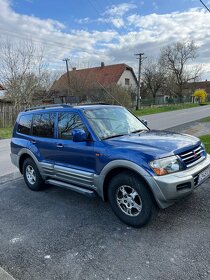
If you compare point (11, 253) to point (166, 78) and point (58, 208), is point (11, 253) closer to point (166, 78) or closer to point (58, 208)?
point (58, 208)

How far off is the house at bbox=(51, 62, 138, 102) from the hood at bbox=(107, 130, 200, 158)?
70.0 feet

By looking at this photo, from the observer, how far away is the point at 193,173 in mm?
3508

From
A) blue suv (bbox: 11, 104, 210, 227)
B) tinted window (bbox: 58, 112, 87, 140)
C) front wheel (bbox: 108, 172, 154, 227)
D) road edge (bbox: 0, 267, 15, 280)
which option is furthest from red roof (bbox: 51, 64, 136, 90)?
road edge (bbox: 0, 267, 15, 280)

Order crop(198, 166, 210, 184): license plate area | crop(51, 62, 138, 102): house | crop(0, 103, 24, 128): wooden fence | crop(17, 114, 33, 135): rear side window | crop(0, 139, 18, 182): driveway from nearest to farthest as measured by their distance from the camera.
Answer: crop(198, 166, 210, 184): license plate area → crop(17, 114, 33, 135): rear side window → crop(0, 139, 18, 182): driveway → crop(0, 103, 24, 128): wooden fence → crop(51, 62, 138, 102): house

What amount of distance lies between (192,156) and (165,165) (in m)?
0.62

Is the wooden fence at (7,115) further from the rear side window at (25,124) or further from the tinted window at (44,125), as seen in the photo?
the tinted window at (44,125)

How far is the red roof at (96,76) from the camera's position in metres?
36.4

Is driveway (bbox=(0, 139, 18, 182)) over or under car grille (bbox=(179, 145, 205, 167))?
under

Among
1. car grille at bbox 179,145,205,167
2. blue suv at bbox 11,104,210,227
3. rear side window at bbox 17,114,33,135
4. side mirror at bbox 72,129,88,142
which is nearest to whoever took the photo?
blue suv at bbox 11,104,210,227

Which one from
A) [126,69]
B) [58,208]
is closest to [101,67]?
[126,69]

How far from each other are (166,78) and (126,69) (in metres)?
12.9

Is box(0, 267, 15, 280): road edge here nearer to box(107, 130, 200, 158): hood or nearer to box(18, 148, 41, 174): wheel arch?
box(107, 130, 200, 158): hood

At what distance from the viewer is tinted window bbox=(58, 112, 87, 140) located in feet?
14.4

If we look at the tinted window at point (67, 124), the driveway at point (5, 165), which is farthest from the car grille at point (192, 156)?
the driveway at point (5, 165)
